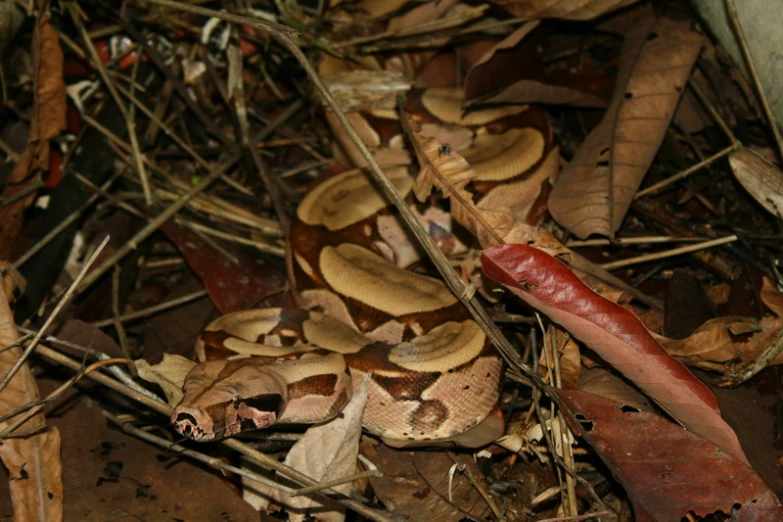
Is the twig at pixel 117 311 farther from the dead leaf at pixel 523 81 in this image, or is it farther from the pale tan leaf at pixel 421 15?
the pale tan leaf at pixel 421 15

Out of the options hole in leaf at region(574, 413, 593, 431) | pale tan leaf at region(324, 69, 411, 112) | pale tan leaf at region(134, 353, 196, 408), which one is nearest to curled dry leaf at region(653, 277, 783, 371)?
hole in leaf at region(574, 413, 593, 431)

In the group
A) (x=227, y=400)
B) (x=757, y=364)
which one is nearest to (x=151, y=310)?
(x=227, y=400)

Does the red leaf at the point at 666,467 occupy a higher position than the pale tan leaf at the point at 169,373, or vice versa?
the pale tan leaf at the point at 169,373

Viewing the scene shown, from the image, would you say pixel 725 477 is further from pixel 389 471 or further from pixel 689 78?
pixel 689 78

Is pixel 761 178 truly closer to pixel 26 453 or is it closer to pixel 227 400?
pixel 227 400

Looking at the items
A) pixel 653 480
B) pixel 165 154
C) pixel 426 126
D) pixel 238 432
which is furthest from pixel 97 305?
pixel 653 480

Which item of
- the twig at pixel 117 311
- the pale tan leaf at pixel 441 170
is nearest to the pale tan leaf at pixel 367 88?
the pale tan leaf at pixel 441 170
